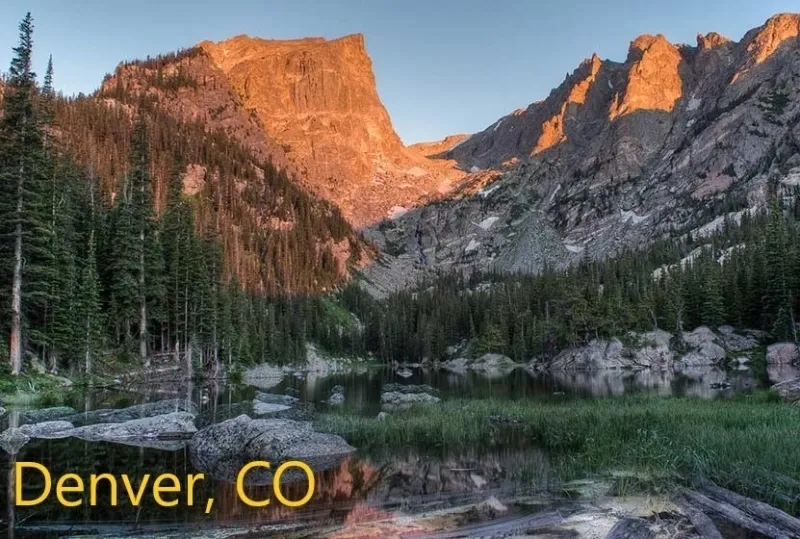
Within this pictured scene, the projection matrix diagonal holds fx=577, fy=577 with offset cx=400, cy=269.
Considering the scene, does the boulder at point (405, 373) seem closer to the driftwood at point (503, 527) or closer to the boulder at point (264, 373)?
the boulder at point (264, 373)

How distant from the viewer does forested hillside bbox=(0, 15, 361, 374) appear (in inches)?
1432

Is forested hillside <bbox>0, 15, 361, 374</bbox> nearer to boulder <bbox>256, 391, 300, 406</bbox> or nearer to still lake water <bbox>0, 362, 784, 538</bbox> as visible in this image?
boulder <bbox>256, 391, 300, 406</bbox>

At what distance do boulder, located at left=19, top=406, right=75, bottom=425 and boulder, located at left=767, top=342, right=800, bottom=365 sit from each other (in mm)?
70580

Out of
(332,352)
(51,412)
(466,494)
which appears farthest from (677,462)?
(332,352)

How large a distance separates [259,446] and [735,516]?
14.0 meters

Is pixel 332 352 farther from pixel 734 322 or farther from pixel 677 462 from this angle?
pixel 677 462

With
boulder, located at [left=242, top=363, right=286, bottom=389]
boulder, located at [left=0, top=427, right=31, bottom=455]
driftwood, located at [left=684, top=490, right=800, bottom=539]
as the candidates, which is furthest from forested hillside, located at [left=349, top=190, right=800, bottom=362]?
boulder, located at [left=0, top=427, right=31, bottom=455]

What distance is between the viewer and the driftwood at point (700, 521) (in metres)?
9.88

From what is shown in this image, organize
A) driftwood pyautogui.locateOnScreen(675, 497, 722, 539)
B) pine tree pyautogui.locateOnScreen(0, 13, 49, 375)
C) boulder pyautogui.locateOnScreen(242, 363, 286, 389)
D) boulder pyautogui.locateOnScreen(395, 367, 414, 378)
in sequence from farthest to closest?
boulder pyautogui.locateOnScreen(395, 367, 414, 378), boulder pyautogui.locateOnScreen(242, 363, 286, 389), pine tree pyautogui.locateOnScreen(0, 13, 49, 375), driftwood pyautogui.locateOnScreen(675, 497, 722, 539)

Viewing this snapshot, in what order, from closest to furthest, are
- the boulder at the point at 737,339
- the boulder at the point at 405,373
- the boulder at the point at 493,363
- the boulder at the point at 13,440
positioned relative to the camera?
the boulder at the point at 13,440 < the boulder at the point at 737,339 < the boulder at the point at 405,373 < the boulder at the point at 493,363

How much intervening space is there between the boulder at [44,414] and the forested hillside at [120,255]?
840cm

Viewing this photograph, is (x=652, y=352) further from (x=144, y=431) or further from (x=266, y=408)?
(x=144, y=431)

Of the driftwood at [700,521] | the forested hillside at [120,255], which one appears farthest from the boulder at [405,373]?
the driftwood at [700,521]

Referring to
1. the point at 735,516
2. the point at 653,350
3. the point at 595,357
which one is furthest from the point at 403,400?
the point at 653,350
